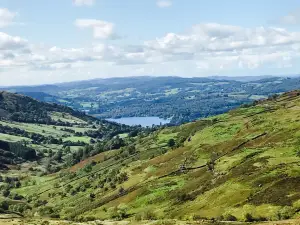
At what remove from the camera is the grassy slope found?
84.9 metres

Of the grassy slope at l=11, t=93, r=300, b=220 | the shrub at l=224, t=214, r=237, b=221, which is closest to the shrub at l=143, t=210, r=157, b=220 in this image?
the grassy slope at l=11, t=93, r=300, b=220

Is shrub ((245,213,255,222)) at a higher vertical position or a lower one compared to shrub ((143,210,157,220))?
higher

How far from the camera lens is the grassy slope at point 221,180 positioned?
278 feet

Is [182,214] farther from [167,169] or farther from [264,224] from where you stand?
[167,169]

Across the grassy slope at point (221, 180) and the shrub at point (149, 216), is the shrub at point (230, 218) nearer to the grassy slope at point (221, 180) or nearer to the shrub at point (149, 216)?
the grassy slope at point (221, 180)

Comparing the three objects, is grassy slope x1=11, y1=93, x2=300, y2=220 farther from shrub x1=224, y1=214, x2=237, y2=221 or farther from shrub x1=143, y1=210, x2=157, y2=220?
shrub x1=224, y1=214, x2=237, y2=221

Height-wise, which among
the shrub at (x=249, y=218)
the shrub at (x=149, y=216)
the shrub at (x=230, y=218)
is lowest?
the shrub at (x=149, y=216)

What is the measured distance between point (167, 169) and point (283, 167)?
6046 cm

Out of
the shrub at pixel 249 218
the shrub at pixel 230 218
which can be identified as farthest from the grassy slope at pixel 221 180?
the shrub at pixel 230 218

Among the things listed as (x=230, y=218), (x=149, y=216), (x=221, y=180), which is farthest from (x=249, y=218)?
(x=221, y=180)

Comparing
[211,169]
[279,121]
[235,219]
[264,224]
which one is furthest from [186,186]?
[279,121]

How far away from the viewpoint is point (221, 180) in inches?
4363

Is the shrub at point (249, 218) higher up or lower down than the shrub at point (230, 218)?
higher up

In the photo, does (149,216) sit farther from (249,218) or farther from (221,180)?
(249,218)
